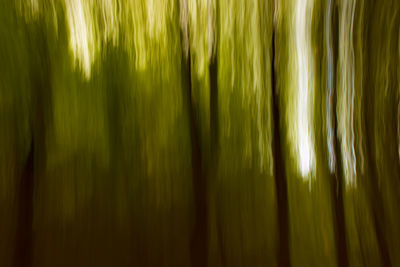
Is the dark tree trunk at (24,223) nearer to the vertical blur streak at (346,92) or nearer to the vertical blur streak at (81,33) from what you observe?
the vertical blur streak at (81,33)

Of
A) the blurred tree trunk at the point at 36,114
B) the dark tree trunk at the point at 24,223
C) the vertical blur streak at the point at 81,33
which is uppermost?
the vertical blur streak at the point at 81,33

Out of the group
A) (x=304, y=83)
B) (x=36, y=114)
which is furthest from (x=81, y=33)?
(x=304, y=83)

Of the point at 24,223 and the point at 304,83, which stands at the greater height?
the point at 304,83

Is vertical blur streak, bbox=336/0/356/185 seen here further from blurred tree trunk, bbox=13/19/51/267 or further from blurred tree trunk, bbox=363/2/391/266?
blurred tree trunk, bbox=13/19/51/267

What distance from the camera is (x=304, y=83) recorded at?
0.33 metres

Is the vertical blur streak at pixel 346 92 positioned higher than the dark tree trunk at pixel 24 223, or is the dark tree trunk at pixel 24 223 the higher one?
the vertical blur streak at pixel 346 92

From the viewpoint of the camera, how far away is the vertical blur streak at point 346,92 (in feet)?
1.10

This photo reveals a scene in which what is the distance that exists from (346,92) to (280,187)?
0.42ft

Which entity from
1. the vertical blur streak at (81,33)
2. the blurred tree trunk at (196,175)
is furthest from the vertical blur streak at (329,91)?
the vertical blur streak at (81,33)

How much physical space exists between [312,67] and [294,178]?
0.12m

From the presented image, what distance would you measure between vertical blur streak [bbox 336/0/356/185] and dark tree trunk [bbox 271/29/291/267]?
0.07m

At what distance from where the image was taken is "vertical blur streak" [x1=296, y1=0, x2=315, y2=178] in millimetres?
330

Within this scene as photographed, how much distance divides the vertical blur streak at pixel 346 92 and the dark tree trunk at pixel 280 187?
0.23 ft

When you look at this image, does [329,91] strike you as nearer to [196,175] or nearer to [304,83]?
[304,83]
